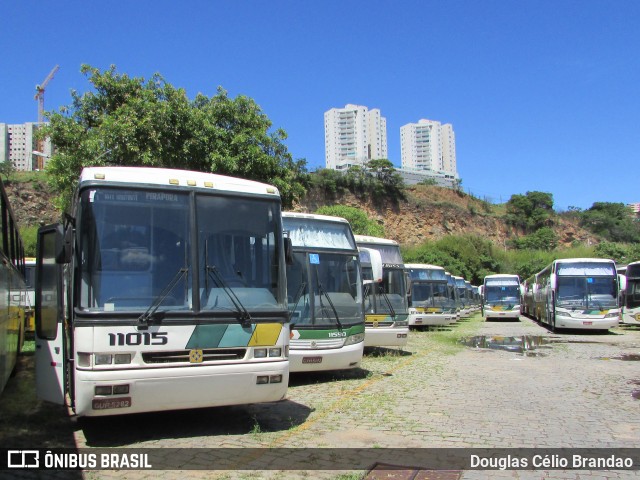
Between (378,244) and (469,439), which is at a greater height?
(378,244)

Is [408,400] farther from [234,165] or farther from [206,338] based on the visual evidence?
[234,165]

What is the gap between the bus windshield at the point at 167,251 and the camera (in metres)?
6.32

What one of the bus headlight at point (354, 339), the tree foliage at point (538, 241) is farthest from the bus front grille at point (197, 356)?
the tree foliage at point (538, 241)

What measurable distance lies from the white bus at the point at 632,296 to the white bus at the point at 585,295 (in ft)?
10.5

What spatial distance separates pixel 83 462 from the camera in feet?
18.9

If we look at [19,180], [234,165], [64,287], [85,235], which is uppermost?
[19,180]

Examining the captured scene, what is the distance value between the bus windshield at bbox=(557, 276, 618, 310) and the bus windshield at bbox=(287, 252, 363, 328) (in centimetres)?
1610

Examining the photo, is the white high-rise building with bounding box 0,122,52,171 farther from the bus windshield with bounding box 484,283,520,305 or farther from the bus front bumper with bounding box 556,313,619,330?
the bus front bumper with bounding box 556,313,619,330

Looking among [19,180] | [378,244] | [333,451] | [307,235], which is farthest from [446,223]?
[333,451]

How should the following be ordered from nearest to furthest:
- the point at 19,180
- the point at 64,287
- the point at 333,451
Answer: the point at 333,451
the point at 64,287
the point at 19,180

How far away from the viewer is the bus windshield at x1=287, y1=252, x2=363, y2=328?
33.5ft

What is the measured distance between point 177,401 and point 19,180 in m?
48.6

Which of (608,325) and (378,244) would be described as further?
(608,325)

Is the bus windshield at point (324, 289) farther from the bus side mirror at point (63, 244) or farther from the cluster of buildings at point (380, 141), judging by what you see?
the cluster of buildings at point (380, 141)
